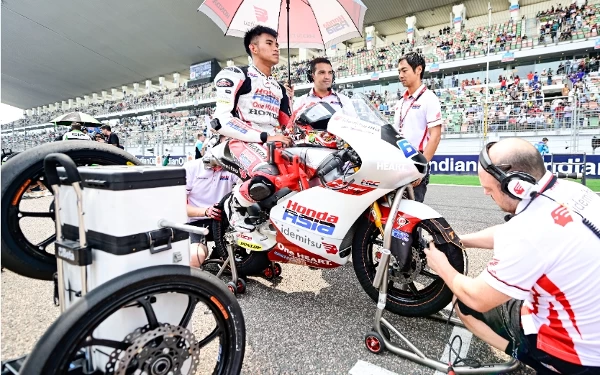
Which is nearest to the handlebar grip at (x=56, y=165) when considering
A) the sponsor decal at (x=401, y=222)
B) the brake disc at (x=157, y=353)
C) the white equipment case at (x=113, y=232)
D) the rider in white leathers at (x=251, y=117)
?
the white equipment case at (x=113, y=232)

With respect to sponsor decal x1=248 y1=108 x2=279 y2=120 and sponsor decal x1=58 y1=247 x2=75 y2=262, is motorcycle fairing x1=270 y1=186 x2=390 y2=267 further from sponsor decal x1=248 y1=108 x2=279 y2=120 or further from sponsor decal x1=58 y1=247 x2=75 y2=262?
sponsor decal x1=58 y1=247 x2=75 y2=262

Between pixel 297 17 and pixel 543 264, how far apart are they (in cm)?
471

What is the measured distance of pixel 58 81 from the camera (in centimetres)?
4981

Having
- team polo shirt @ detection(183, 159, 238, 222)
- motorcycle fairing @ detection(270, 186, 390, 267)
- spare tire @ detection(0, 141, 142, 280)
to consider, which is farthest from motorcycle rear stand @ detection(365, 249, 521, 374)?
team polo shirt @ detection(183, 159, 238, 222)

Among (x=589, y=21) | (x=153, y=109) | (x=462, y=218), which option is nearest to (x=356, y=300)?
(x=462, y=218)

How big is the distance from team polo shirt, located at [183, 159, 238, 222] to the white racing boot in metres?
0.75

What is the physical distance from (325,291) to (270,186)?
39.6 inches

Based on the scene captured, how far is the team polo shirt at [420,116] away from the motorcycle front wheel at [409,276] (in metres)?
1.44

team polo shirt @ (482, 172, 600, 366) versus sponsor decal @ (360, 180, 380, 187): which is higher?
sponsor decal @ (360, 180, 380, 187)

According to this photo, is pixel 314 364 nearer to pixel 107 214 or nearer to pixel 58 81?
pixel 107 214

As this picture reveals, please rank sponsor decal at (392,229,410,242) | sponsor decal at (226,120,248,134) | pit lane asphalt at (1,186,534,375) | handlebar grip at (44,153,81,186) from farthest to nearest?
1. sponsor decal at (226,120,248,134)
2. sponsor decal at (392,229,410,242)
3. pit lane asphalt at (1,186,534,375)
4. handlebar grip at (44,153,81,186)

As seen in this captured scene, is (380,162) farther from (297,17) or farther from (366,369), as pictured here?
(297,17)

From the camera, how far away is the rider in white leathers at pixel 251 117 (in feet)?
8.67

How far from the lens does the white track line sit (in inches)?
69.6
